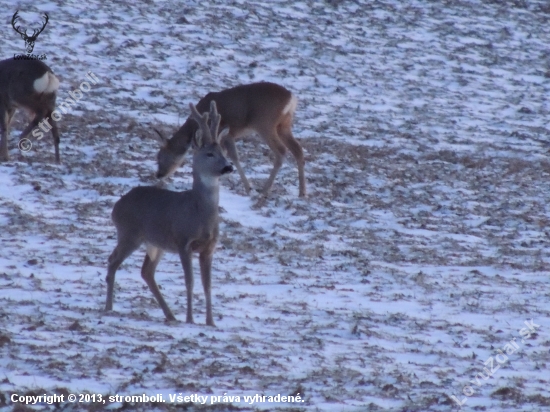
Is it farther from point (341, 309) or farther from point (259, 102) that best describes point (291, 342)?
point (259, 102)

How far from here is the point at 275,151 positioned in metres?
11.7

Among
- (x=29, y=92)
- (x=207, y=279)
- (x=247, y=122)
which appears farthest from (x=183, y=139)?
(x=207, y=279)

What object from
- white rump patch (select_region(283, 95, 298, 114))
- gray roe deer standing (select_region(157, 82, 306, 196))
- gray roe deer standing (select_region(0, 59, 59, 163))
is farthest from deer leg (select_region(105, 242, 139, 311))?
white rump patch (select_region(283, 95, 298, 114))

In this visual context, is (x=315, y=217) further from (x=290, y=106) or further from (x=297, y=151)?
(x=290, y=106)

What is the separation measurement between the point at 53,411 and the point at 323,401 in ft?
4.72

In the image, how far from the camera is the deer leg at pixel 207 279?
700 cm

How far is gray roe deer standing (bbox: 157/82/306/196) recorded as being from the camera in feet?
37.9

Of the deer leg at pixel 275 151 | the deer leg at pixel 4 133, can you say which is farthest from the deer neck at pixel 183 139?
the deer leg at pixel 4 133

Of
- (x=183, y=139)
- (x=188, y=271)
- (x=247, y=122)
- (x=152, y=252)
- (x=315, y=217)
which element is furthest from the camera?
(x=247, y=122)

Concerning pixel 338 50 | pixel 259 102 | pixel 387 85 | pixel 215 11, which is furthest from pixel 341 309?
pixel 215 11

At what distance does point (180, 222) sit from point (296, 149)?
484 cm

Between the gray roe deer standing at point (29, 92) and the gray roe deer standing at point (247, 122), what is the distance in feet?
4.80

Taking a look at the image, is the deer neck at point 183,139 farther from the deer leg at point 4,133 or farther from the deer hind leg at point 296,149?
the deer leg at point 4,133

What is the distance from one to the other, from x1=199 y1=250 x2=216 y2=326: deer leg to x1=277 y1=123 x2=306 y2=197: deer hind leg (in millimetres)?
4376
